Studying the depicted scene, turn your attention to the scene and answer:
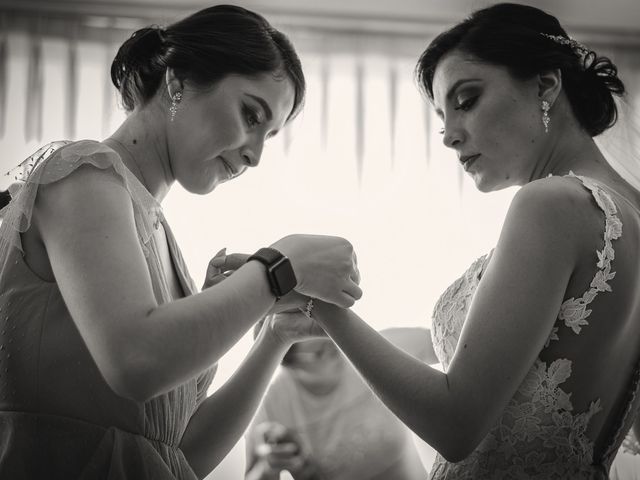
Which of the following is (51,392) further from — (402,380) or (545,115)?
(545,115)

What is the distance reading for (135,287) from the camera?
3.27 feet

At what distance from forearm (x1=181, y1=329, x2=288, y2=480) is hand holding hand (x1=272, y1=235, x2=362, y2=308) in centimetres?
26

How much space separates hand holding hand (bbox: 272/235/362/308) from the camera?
125 centimetres

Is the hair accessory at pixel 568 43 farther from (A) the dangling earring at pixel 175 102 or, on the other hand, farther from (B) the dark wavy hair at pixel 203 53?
(A) the dangling earring at pixel 175 102

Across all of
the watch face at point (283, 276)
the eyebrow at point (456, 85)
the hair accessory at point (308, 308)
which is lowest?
the hair accessory at point (308, 308)

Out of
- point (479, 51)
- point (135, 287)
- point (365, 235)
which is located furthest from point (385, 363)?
point (365, 235)

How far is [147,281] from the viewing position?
3.35 ft

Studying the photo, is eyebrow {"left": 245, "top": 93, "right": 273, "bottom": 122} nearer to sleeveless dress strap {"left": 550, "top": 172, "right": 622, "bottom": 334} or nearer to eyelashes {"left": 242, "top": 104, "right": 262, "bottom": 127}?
eyelashes {"left": 242, "top": 104, "right": 262, "bottom": 127}

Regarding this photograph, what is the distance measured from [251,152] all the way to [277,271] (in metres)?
0.45

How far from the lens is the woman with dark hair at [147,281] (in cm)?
100

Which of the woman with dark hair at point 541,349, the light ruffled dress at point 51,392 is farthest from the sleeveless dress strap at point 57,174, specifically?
the woman with dark hair at point 541,349

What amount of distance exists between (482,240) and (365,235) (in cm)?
54

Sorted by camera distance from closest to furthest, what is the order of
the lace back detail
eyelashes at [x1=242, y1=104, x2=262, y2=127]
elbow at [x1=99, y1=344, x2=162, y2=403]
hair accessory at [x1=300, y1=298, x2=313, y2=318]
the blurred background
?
elbow at [x1=99, y1=344, x2=162, y2=403] → the lace back detail → hair accessory at [x1=300, y1=298, x2=313, y2=318] → eyelashes at [x1=242, y1=104, x2=262, y2=127] → the blurred background

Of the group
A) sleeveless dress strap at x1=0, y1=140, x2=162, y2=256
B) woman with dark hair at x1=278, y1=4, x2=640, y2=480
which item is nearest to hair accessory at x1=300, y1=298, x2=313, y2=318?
woman with dark hair at x1=278, y1=4, x2=640, y2=480
